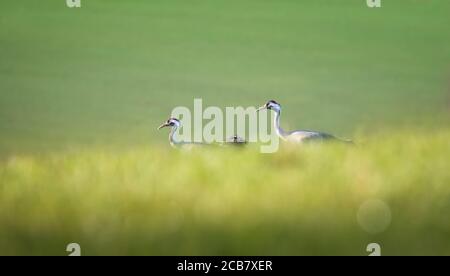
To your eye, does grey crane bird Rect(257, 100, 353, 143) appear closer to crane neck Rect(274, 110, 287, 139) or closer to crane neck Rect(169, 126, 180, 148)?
crane neck Rect(274, 110, 287, 139)

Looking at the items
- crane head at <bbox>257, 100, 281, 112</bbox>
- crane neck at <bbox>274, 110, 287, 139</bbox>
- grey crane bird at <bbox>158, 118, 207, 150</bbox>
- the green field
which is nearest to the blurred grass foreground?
the green field

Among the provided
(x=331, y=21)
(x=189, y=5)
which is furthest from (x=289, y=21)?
(x=189, y=5)

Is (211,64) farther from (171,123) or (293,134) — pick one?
(293,134)

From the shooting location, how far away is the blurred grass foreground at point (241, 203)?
4535 millimetres

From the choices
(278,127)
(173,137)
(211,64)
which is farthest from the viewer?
(211,64)

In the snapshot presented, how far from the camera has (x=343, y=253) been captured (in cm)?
466

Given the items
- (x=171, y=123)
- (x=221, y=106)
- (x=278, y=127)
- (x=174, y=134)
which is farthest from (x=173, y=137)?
(x=278, y=127)

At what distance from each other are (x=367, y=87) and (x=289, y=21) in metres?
0.84

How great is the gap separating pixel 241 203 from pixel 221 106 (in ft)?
4.18

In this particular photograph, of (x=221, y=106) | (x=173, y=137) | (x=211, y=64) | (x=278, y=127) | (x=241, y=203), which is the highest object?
(x=211, y=64)

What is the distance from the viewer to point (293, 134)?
550 cm

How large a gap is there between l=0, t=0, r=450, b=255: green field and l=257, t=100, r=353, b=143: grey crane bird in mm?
150

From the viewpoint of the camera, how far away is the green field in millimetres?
4578

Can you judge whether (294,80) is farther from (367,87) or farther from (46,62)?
(46,62)
